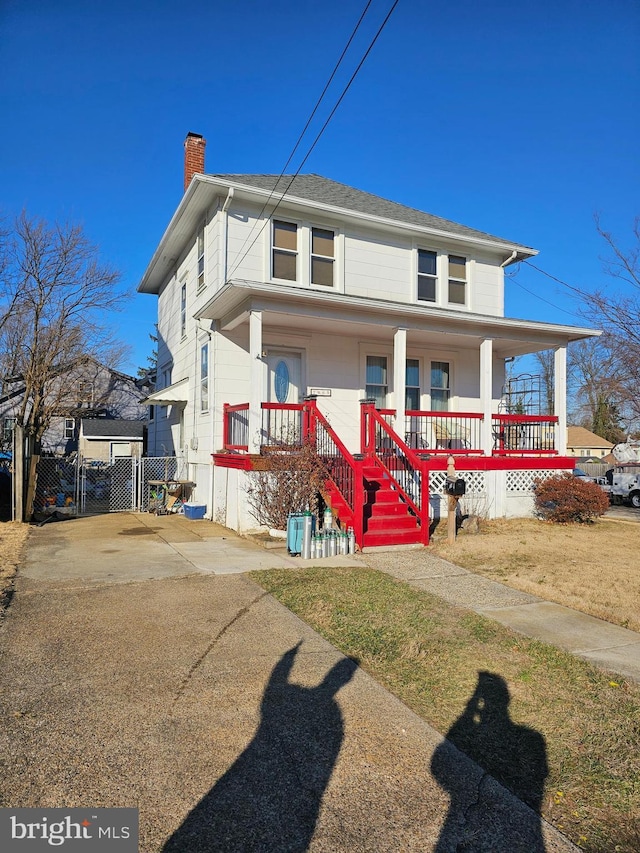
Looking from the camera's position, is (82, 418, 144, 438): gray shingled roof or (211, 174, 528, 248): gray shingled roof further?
(82, 418, 144, 438): gray shingled roof

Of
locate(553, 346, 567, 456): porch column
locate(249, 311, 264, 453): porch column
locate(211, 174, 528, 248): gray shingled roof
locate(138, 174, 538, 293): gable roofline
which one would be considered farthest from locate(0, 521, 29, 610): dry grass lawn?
locate(553, 346, 567, 456): porch column

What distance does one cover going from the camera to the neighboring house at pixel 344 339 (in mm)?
10938

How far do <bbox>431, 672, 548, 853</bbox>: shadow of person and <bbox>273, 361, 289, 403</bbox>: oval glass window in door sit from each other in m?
9.04

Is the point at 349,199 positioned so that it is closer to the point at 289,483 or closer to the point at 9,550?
the point at 289,483

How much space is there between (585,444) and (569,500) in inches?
1448

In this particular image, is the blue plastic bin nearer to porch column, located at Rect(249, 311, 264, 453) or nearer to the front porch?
the front porch

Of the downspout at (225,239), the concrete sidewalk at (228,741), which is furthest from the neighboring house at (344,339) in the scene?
the concrete sidewalk at (228,741)

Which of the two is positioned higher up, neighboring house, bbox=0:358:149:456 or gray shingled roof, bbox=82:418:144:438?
neighboring house, bbox=0:358:149:456

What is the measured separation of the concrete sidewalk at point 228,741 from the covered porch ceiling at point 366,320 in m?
6.33

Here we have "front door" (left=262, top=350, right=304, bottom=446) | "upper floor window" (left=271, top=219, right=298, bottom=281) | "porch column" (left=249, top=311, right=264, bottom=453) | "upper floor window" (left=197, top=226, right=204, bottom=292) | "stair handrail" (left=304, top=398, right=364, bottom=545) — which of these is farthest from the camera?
"upper floor window" (left=197, top=226, right=204, bottom=292)

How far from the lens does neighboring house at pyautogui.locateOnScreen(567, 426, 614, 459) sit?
44938 mm

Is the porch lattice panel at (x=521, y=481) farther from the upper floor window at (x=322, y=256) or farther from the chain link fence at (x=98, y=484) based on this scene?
the chain link fence at (x=98, y=484)

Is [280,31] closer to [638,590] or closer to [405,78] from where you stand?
[405,78]

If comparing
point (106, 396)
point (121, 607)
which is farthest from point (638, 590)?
point (106, 396)
